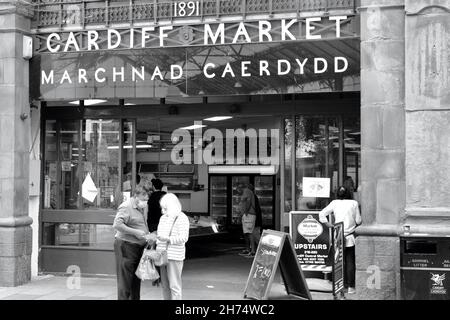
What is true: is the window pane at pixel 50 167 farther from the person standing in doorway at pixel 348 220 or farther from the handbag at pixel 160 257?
the person standing in doorway at pixel 348 220

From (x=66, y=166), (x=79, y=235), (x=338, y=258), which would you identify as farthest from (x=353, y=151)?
(x=66, y=166)

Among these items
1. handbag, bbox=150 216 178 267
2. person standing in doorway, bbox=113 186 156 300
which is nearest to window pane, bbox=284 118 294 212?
person standing in doorway, bbox=113 186 156 300

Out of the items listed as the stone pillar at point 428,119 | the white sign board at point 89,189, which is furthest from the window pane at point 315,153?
the white sign board at point 89,189

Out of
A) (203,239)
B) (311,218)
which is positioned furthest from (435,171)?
(203,239)

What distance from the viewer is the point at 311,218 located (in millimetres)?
10398

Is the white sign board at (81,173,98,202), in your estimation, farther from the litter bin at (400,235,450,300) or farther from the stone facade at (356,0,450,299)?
the litter bin at (400,235,450,300)

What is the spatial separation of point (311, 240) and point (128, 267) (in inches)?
127

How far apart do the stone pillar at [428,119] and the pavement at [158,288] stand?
7.51 feet

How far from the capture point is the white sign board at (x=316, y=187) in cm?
1132

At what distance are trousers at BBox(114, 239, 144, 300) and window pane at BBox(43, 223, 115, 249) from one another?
3051 mm

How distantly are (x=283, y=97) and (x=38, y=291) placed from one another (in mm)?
5621

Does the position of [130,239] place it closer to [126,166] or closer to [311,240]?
[311,240]

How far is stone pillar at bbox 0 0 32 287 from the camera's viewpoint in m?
10.8

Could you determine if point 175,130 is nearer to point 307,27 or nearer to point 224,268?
point 224,268
